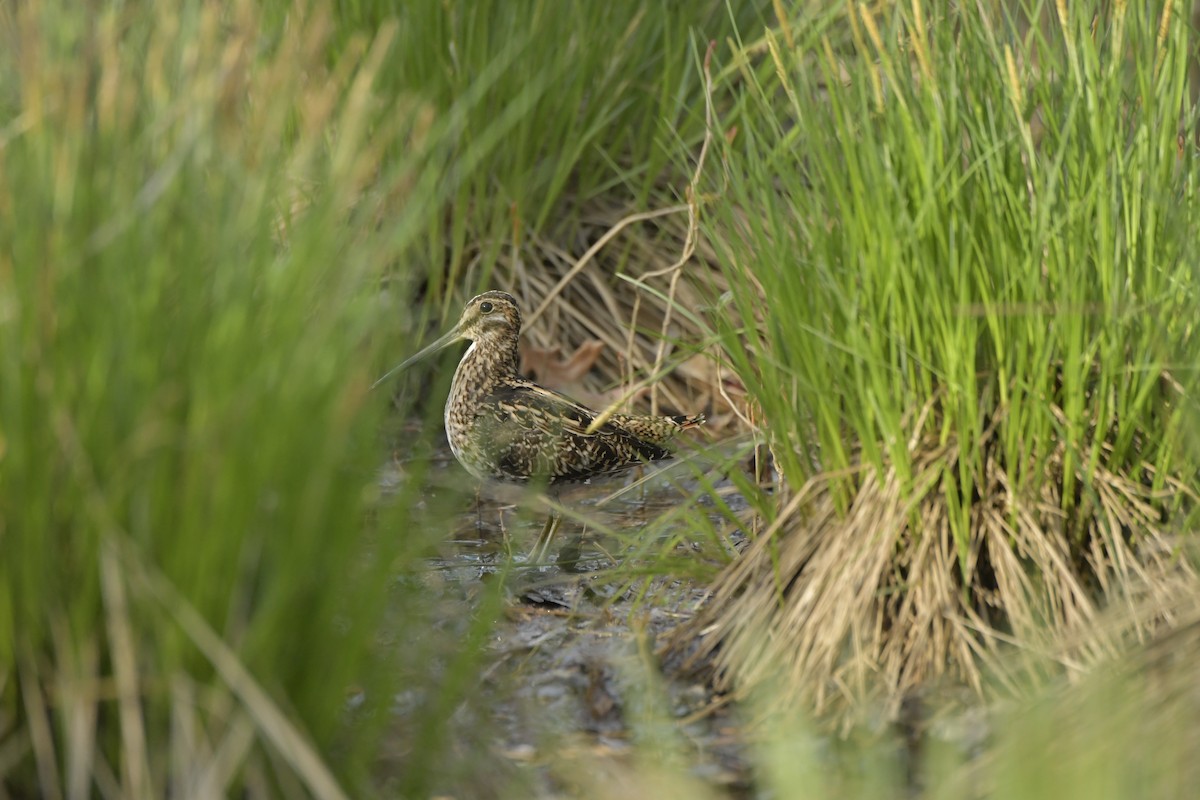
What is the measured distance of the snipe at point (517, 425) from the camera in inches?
182

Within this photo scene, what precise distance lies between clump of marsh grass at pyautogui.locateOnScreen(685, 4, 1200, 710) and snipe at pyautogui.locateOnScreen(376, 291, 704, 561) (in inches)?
57.4

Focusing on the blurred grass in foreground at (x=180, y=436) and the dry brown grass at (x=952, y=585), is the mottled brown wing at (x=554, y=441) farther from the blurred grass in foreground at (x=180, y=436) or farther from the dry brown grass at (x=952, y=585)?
the blurred grass in foreground at (x=180, y=436)

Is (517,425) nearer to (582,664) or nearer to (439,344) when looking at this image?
(439,344)

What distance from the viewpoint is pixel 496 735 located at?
116 inches

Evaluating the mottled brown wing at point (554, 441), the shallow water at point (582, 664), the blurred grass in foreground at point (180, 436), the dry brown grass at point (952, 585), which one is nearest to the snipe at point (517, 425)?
the mottled brown wing at point (554, 441)

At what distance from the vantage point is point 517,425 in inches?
185

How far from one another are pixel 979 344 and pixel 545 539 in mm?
1872

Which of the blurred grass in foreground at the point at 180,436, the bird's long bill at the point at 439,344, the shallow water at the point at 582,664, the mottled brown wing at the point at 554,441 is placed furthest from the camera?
the bird's long bill at the point at 439,344

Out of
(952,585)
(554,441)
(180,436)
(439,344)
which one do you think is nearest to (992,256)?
(952,585)

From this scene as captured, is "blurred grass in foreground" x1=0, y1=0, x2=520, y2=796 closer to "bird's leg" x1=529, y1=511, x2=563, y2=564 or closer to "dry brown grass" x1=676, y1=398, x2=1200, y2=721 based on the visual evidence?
"dry brown grass" x1=676, y1=398, x2=1200, y2=721

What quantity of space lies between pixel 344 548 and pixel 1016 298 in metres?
1.36

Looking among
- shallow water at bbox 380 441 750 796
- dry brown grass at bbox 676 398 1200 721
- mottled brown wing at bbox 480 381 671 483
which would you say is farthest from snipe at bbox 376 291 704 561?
dry brown grass at bbox 676 398 1200 721

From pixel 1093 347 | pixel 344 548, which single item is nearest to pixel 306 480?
pixel 344 548

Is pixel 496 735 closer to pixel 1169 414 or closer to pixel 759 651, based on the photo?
pixel 759 651
